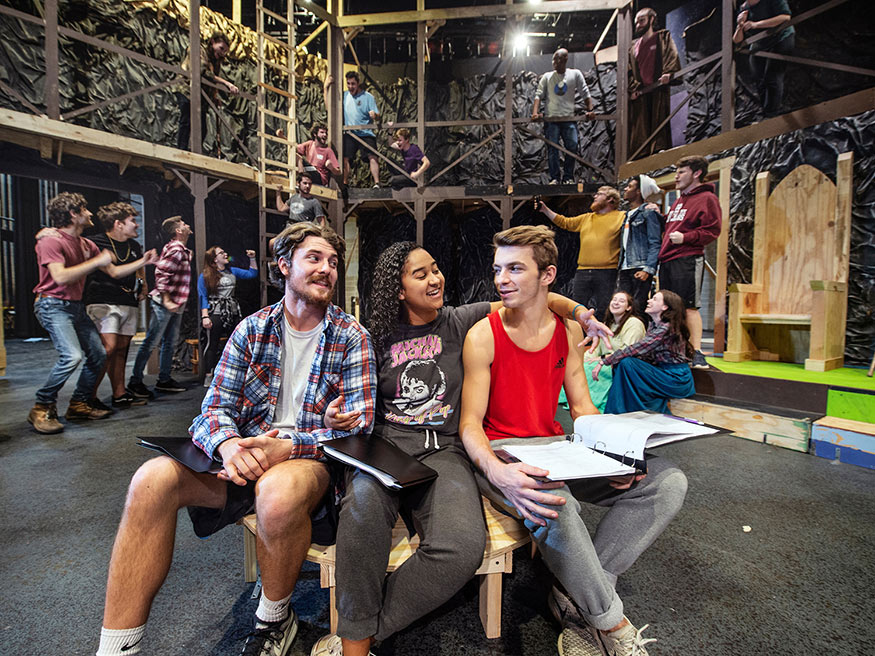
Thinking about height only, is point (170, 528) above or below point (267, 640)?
above

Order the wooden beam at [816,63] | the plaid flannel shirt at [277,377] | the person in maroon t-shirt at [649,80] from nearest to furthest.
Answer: the plaid flannel shirt at [277,377], the wooden beam at [816,63], the person in maroon t-shirt at [649,80]

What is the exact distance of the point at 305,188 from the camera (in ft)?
22.7

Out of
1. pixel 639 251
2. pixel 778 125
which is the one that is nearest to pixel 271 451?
pixel 639 251

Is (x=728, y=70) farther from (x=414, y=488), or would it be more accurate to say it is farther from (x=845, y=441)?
(x=414, y=488)

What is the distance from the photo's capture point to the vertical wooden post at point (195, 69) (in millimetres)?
6078

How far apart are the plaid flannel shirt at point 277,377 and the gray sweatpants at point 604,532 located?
583 millimetres

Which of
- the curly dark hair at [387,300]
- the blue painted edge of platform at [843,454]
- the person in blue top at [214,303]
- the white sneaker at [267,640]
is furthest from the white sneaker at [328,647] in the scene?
the person in blue top at [214,303]

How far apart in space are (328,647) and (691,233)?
5129 mm

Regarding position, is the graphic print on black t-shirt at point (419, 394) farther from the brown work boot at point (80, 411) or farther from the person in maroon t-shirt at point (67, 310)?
the brown work boot at point (80, 411)

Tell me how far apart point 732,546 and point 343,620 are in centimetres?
201

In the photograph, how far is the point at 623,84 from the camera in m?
6.91

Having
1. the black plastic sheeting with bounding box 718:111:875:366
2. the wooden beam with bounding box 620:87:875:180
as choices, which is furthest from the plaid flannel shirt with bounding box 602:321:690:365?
the wooden beam with bounding box 620:87:875:180

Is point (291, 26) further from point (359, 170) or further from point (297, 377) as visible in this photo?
point (297, 377)

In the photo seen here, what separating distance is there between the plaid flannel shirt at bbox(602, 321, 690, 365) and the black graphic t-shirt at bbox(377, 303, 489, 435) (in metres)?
2.78
